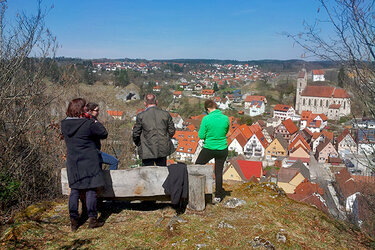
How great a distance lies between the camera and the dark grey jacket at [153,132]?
4.02m

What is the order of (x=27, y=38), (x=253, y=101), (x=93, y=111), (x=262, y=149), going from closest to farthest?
(x=93, y=111) → (x=27, y=38) → (x=262, y=149) → (x=253, y=101)

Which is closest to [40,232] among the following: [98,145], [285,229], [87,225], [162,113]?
[87,225]

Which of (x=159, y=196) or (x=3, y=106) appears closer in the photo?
(x=159, y=196)

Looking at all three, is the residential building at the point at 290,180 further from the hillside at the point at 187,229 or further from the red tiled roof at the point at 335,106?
the red tiled roof at the point at 335,106

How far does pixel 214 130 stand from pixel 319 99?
73.1 metres

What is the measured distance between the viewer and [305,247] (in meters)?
3.37

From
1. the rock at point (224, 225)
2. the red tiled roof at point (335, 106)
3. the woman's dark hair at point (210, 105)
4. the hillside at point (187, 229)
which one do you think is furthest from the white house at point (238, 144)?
the rock at point (224, 225)

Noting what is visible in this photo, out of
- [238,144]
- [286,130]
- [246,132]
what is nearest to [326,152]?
[238,144]

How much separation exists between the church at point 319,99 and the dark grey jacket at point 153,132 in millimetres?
68172

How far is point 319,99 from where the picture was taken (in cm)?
6969

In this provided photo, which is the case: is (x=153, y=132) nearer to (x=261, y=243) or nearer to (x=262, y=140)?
(x=261, y=243)

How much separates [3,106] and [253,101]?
226 feet

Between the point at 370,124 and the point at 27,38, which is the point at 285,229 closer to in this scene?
the point at 370,124

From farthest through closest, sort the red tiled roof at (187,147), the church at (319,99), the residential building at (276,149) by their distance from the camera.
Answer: the church at (319,99), the residential building at (276,149), the red tiled roof at (187,147)
